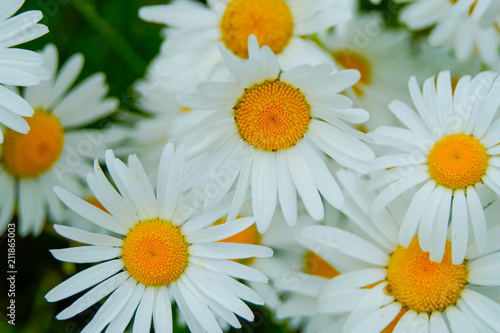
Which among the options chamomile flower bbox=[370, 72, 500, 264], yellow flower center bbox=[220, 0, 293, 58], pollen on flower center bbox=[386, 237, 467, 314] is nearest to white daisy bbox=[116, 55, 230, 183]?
yellow flower center bbox=[220, 0, 293, 58]

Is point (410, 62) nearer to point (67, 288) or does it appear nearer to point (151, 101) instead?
point (151, 101)

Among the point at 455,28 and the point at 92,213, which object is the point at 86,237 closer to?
the point at 92,213

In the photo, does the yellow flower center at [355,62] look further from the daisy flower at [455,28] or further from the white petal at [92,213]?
the white petal at [92,213]

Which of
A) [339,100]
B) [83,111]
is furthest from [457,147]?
[83,111]

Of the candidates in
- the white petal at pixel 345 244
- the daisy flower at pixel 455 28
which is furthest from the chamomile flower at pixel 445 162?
the daisy flower at pixel 455 28

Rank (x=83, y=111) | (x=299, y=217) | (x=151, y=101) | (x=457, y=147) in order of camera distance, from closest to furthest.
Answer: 1. (x=457, y=147)
2. (x=299, y=217)
3. (x=83, y=111)
4. (x=151, y=101)

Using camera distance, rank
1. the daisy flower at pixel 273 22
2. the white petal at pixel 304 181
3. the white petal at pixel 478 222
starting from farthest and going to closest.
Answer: the daisy flower at pixel 273 22, the white petal at pixel 304 181, the white petal at pixel 478 222

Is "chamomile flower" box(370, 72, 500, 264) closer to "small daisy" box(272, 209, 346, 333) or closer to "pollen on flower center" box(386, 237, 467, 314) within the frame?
"pollen on flower center" box(386, 237, 467, 314)

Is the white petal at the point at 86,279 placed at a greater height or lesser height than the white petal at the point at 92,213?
lesser
